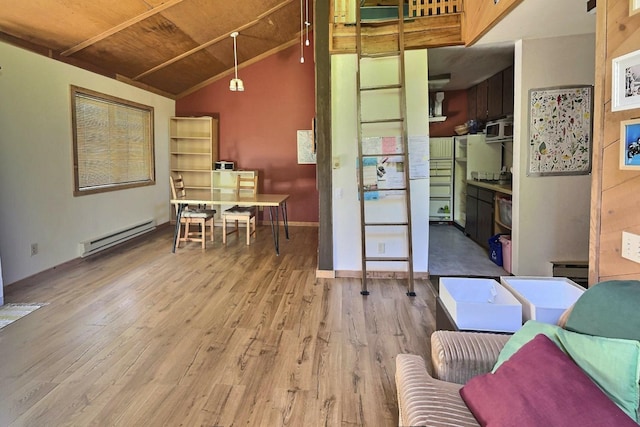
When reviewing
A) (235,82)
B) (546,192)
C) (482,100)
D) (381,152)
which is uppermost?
(235,82)

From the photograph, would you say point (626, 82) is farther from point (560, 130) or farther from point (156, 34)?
point (156, 34)

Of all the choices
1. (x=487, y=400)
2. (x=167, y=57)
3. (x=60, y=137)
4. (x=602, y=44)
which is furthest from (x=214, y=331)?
(x=167, y=57)

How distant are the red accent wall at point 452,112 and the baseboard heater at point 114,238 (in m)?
5.07

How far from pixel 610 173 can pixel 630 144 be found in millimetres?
160

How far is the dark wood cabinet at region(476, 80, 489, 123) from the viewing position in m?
5.55

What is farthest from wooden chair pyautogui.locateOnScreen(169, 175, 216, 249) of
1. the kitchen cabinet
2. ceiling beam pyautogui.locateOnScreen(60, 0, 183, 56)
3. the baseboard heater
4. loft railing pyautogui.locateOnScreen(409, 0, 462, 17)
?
the kitchen cabinet

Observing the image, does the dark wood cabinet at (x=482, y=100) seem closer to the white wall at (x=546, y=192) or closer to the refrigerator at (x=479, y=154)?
the refrigerator at (x=479, y=154)

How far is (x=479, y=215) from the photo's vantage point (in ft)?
17.4

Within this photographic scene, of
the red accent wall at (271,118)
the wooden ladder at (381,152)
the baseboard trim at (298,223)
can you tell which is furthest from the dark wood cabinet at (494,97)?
the baseboard trim at (298,223)

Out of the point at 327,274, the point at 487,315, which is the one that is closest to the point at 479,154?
the point at 327,274

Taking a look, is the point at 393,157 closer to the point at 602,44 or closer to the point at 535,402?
the point at 602,44

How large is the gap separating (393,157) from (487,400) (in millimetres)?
2898

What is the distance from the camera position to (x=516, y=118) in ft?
11.9

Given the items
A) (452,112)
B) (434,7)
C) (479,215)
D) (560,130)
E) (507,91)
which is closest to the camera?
(560,130)
